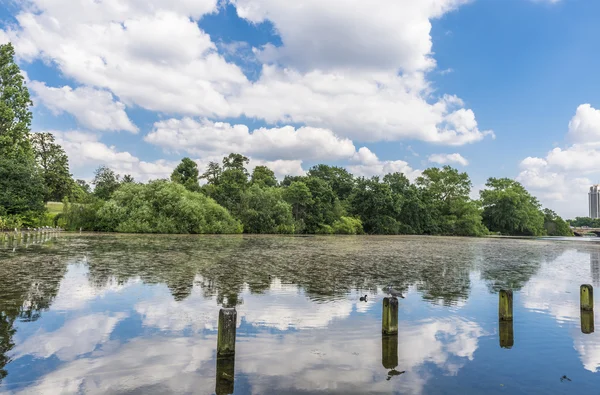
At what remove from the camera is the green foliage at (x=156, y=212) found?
48812mm

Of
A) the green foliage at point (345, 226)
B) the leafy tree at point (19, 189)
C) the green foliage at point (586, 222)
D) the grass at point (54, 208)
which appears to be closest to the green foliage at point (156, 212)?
the leafy tree at point (19, 189)

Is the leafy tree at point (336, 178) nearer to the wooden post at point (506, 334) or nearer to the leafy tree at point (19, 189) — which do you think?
the leafy tree at point (19, 189)

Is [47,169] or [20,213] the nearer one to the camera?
[20,213]

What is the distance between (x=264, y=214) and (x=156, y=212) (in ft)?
49.0

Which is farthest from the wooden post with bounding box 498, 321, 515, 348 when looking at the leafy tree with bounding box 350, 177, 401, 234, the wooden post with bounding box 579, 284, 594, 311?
Answer: the leafy tree with bounding box 350, 177, 401, 234

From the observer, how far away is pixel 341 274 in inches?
685

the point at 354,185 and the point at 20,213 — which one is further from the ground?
the point at 354,185

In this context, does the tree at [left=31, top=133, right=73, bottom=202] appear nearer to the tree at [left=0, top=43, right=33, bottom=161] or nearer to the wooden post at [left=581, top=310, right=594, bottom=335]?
the tree at [left=0, top=43, right=33, bottom=161]

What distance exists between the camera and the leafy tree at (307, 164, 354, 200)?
86000 millimetres

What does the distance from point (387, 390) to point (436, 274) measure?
44.2 feet

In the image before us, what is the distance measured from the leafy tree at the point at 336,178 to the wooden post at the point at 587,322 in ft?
240

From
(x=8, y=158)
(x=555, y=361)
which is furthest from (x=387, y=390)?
(x=8, y=158)

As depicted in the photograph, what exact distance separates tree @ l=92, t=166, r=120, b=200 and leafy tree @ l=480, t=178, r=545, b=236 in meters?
72.5

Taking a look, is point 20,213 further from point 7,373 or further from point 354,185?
point 354,185
